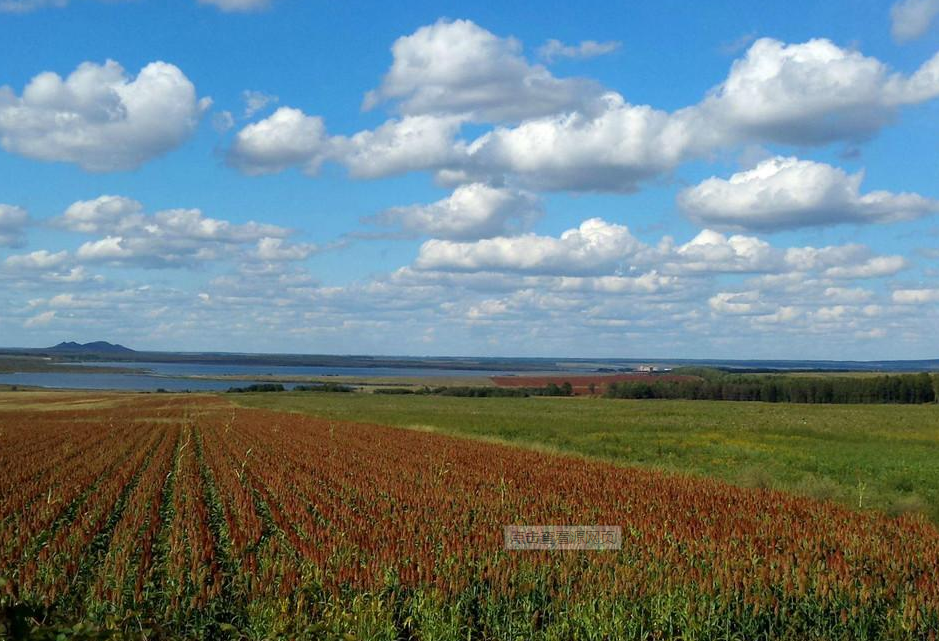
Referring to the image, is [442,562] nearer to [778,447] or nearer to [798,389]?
[778,447]

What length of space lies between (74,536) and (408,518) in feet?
17.1

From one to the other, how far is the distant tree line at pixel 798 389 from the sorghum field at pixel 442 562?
97.9 meters

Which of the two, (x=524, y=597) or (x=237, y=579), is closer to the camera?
(x=524, y=597)

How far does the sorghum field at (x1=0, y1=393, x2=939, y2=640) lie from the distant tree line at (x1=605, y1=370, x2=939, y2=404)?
97.9 m

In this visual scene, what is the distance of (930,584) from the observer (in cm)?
952

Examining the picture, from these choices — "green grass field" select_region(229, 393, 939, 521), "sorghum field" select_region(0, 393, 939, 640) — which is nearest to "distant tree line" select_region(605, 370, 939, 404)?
"green grass field" select_region(229, 393, 939, 521)

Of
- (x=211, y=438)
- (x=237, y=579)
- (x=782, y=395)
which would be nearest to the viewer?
(x=237, y=579)

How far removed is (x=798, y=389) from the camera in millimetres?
Result: 109938

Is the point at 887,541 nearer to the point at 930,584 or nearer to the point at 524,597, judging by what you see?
the point at 930,584

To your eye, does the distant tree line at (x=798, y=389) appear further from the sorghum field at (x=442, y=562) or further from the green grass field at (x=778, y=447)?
the sorghum field at (x=442, y=562)

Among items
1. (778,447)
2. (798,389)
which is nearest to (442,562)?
(778,447)

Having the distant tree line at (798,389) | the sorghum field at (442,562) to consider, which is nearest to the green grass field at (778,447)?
the sorghum field at (442,562)

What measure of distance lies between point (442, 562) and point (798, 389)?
109884 mm

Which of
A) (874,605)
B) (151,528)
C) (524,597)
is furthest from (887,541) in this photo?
(151,528)
